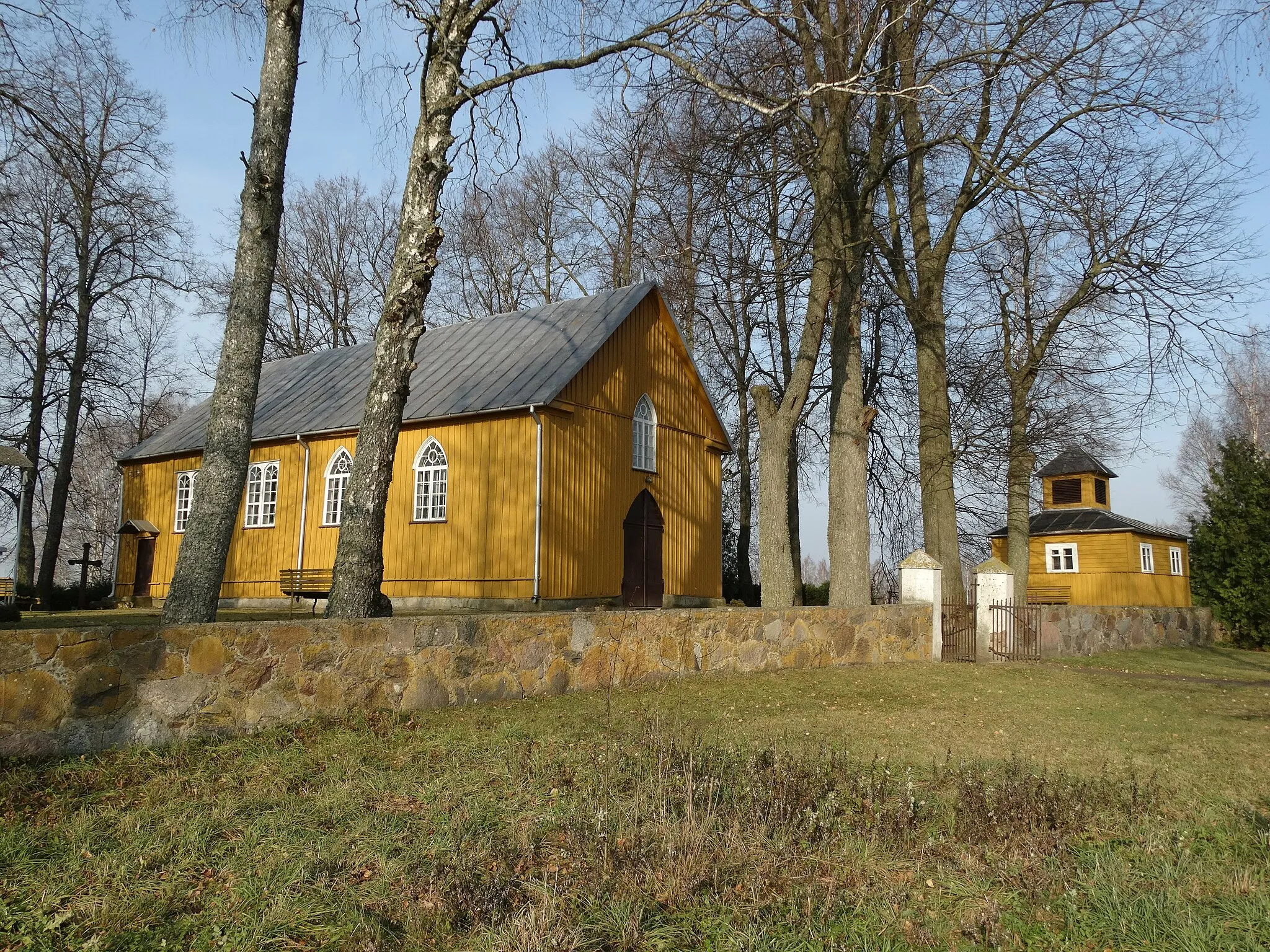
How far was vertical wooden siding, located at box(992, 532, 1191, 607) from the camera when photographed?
111ft

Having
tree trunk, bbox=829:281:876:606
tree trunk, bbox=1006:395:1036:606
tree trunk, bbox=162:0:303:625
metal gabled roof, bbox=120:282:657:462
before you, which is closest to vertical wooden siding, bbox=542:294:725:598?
metal gabled roof, bbox=120:282:657:462

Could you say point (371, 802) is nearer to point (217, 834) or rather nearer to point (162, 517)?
point (217, 834)

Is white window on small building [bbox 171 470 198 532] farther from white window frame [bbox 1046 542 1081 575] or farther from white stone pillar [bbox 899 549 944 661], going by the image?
white window frame [bbox 1046 542 1081 575]

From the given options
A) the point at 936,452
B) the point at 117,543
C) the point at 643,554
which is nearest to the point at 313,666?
the point at 643,554

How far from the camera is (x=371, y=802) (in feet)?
17.5

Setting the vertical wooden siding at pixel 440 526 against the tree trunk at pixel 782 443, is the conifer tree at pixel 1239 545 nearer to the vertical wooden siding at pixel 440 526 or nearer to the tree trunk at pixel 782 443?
the tree trunk at pixel 782 443

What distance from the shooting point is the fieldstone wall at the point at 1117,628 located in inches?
675

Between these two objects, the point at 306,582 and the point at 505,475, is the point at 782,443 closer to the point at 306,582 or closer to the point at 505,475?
the point at 505,475

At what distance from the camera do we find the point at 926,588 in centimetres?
1485

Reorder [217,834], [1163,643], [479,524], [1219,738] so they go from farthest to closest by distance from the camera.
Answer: [1163,643] < [479,524] < [1219,738] < [217,834]

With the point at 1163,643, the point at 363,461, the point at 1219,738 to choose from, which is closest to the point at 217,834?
the point at 363,461

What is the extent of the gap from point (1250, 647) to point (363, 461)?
77.4 ft

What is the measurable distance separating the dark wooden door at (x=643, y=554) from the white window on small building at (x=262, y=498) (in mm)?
8461

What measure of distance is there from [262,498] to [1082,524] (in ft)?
91.4
